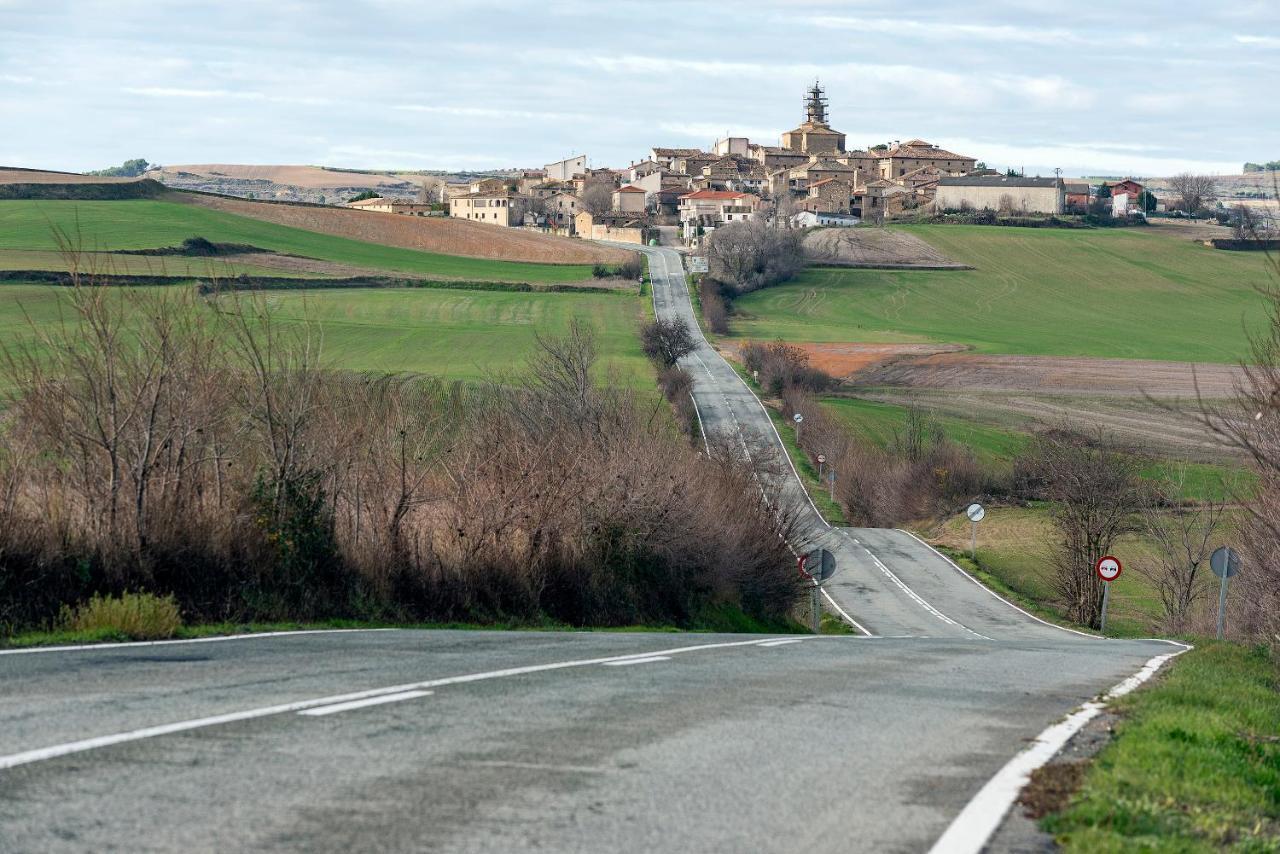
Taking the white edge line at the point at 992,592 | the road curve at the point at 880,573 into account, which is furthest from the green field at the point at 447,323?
the white edge line at the point at 992,592

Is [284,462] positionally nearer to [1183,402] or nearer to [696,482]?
[696,482]

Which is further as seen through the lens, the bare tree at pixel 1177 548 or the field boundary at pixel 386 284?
the field boundary at pixel 386 284

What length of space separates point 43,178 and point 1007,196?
116 metres

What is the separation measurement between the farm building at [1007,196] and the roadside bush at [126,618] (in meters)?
174

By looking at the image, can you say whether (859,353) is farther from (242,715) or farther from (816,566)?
(242,715)

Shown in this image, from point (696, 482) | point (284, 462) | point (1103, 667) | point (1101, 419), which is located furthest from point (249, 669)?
point (1101, 419)

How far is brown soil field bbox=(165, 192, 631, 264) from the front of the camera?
449ft

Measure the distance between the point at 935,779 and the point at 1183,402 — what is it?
74384mm

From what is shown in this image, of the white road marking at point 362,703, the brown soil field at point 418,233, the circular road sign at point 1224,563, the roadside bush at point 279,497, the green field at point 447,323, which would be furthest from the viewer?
the brown soil field at point 418,233

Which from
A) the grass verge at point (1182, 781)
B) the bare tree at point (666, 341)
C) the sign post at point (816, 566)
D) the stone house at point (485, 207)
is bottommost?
the sign post at point (816, 566)

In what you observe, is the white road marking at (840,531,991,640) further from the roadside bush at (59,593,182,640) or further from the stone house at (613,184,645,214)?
the stone house at (613,184,645,214)

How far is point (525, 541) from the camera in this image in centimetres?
2061

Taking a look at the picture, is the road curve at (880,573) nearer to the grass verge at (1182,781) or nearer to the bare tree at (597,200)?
the grass verge at (1182,781)

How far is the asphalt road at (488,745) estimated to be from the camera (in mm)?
5680
